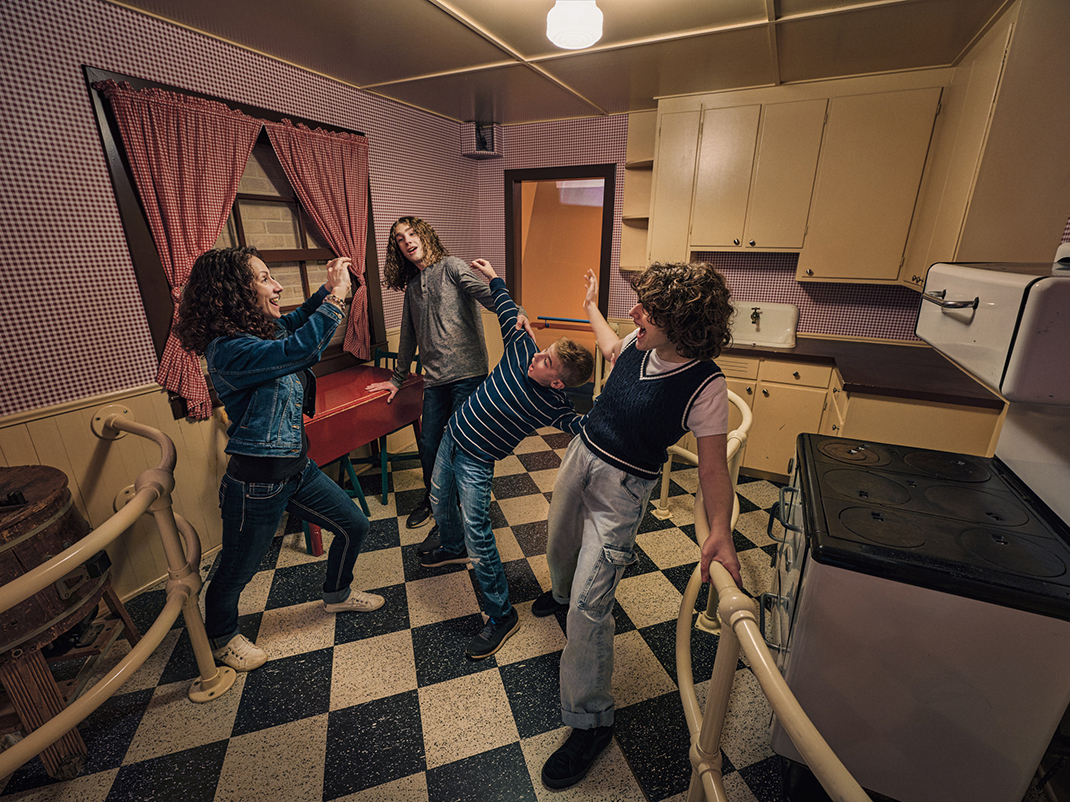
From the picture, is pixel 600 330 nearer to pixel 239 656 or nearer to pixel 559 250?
pixel 239 656

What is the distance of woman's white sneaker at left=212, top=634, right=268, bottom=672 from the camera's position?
A: 1.74 metres

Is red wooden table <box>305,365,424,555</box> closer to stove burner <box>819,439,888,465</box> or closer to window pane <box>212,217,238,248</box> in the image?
window pane <box>212,217,238,248</box>

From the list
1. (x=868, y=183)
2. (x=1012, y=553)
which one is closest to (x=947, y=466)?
(x=1012, y=553)

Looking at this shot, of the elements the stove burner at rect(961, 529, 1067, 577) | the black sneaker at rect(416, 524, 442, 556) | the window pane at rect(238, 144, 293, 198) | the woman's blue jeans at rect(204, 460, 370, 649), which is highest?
the window pane at rect(238, 144, 293, 198)

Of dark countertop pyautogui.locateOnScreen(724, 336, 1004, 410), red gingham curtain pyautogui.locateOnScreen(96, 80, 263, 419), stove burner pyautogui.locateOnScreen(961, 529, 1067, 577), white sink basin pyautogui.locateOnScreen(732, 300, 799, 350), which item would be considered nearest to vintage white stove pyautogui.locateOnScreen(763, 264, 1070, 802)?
stove burner pyautogui.locateOnScreen(961, 529, 1067, 577)

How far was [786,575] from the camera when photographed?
4.62ft

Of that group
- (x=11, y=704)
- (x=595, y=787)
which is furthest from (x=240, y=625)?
(x=595, y=787)

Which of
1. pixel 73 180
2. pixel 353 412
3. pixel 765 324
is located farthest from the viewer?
pixel 765 324

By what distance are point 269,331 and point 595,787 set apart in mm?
1675

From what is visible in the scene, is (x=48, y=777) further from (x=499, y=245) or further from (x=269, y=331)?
(x=499, y=245)

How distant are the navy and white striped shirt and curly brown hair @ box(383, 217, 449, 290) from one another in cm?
89

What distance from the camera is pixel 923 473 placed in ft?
4.40

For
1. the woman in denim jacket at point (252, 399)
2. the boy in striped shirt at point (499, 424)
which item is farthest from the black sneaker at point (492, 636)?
the woman in denim jacket at point (252, 399)

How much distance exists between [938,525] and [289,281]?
3066 mm
